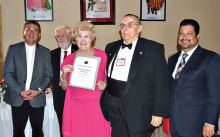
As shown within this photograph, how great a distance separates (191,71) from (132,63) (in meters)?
0.60

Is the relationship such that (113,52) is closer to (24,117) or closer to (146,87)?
(146,87)

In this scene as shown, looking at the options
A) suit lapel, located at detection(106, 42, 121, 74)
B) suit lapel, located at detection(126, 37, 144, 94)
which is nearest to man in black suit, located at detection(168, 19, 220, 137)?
suit lapel, located at detection(126, 37, 144, 94)

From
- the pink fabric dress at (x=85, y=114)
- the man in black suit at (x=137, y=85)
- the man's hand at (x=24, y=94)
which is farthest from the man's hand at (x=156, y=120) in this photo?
the man's hand at (x=24, y=94)

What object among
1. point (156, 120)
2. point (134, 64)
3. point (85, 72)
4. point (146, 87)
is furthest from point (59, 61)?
point (156, 120)

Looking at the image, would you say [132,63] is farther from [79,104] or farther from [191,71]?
[79,104]

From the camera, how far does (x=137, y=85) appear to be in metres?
2.05

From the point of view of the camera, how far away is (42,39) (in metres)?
4.32

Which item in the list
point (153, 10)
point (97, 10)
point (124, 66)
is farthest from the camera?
point (153, 10)

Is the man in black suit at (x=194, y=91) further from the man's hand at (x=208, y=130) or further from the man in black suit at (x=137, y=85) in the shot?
the man in black suit at (x=137, y=85)

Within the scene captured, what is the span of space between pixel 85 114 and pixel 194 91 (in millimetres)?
1225

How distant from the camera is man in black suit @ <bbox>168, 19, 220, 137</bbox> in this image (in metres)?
1.99

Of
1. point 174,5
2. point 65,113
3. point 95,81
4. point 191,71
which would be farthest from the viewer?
point 174,5

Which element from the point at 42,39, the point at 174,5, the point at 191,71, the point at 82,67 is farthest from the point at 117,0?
the point at 191,71

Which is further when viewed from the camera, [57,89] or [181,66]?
[57,89]
